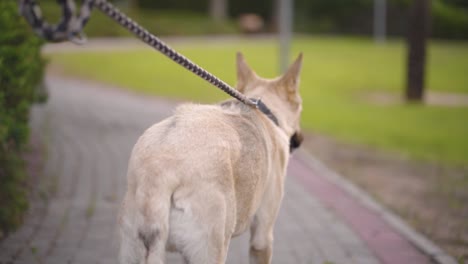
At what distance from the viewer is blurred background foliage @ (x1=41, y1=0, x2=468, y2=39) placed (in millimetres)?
41188

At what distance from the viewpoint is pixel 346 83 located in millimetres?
22328

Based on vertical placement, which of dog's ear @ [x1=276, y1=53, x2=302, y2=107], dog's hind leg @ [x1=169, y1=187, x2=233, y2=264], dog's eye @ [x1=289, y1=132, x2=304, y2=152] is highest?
dog's ear @ [x1=276, y1=53, x2=302, y2=107]

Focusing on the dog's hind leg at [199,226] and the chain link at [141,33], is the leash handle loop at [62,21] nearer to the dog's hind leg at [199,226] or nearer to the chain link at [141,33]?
the chain link at [141,33]

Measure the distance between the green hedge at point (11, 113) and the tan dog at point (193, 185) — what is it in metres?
2.61

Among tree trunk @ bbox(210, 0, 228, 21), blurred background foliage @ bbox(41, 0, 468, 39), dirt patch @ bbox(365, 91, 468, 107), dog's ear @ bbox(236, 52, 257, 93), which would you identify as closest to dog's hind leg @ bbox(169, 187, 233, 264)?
dog's ear @ bbox(236, 52, 257, 93)

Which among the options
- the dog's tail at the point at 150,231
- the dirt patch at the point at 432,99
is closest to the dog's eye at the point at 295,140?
the dog's tail at the point at 150,231

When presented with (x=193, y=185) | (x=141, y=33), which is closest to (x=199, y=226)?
(x=193, y=185)

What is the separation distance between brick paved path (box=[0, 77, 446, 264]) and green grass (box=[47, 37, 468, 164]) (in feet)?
12.2

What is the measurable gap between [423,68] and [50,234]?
14.1 meters

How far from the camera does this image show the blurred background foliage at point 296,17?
4119 centimetres

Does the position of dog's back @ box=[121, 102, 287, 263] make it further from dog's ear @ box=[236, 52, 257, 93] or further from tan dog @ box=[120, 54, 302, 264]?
dog's ear @ box=[236, 52, 257, 93]

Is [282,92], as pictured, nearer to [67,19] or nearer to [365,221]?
[67,19]

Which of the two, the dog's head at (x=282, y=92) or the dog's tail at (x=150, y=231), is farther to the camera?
the dog's head at (x=282, y=92)

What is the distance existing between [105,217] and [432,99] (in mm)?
14713
